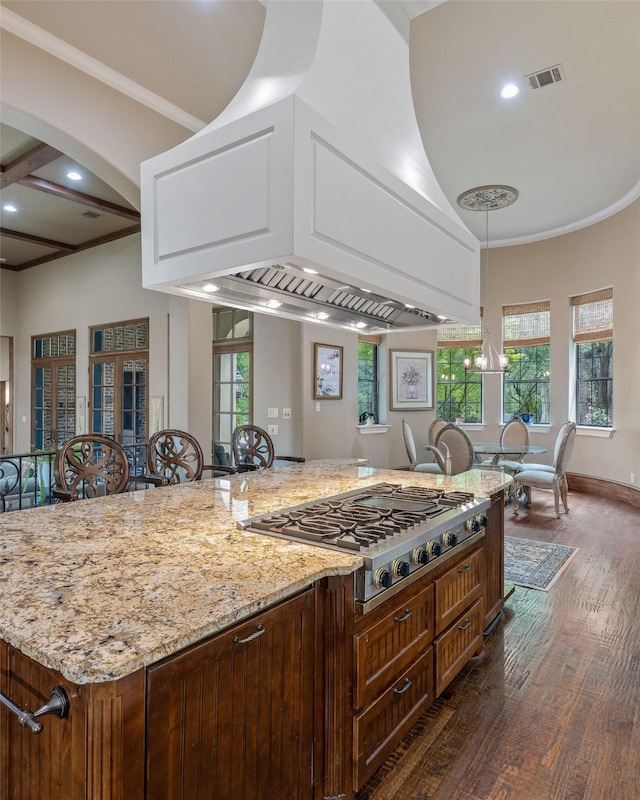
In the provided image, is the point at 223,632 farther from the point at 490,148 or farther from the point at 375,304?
the point at 490,148

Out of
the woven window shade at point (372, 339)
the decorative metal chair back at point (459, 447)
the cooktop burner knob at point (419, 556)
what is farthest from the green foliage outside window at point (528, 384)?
the cooktop burner knob at point (419, 556)

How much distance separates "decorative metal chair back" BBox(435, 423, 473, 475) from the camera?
5.20m

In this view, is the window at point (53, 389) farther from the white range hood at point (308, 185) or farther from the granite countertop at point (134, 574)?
the white range hood at point (308, 185)

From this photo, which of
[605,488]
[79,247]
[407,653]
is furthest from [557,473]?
[79,247]

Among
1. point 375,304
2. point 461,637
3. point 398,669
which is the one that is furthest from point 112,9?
point 461,637

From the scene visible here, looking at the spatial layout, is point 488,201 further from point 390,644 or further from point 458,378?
point 390,644

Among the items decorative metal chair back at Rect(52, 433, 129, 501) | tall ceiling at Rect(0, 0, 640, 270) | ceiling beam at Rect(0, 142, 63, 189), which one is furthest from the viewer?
ceiling beam at Rect(0, 142, 63, 189)

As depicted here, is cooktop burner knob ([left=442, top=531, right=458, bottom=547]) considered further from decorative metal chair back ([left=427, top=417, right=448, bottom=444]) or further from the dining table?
decorative metal chair back ([left=427, top=417, right=448, bottom=444])

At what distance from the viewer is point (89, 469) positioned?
8.50 ft

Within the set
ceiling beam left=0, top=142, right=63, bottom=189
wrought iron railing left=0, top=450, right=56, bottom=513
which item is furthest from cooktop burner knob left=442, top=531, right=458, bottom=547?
ceiling beam left=0, top=142, right=63, bottom=189

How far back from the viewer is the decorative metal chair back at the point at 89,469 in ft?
8.16

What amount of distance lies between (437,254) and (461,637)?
1729 mm

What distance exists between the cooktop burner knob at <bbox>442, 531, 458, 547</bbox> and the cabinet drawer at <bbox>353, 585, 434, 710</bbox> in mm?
185

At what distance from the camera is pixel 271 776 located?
51.2 inches
